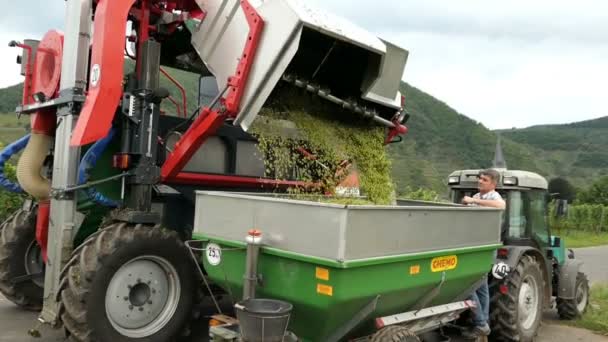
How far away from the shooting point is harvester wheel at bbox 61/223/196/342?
427 cm

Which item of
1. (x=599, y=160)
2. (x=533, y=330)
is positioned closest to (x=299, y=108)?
(x=533, y=330)

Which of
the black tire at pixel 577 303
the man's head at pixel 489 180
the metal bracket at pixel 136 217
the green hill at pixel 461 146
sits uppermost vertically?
the green hill at pixel 461 146

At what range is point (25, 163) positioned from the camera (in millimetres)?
5547

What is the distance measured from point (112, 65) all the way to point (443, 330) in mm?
3946

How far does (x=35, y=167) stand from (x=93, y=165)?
0.95 metres

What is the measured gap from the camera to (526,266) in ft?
19.6

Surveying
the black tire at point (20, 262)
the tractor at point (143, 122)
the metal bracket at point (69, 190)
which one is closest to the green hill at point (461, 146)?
the tractor at point (143, 122)

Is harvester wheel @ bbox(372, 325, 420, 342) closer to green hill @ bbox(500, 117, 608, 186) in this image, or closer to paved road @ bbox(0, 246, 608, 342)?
paved road @ bbox(0, 246, 608, 342)

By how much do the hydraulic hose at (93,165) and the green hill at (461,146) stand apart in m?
0.70

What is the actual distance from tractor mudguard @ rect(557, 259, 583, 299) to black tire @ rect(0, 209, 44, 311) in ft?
19.4

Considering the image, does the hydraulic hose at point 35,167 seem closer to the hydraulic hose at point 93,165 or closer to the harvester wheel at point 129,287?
the hydraulic hose at point 93,165

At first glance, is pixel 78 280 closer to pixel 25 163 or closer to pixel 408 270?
pixel 25 163

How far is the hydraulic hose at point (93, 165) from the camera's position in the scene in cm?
488

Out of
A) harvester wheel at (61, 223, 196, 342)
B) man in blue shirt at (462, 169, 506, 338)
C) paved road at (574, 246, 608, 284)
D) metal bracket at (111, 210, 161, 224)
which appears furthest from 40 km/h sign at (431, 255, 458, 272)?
paved road at (574, 246, 608, 284)
